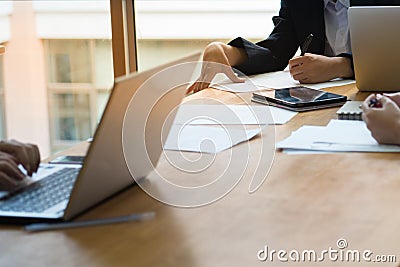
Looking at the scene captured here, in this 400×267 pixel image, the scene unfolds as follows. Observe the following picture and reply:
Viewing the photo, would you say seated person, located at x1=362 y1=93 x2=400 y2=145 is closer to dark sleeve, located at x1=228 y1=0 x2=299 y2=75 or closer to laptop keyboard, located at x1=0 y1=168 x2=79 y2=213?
laptop keyboard, located at x1=0 y1=168 x2=79 y2=213

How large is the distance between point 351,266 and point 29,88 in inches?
153

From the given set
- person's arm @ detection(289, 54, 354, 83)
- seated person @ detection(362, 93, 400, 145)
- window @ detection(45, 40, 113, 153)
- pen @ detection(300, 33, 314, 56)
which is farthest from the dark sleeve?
window @ detection(45, 40, 113, 153)

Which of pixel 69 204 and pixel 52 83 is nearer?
pixel 69 204

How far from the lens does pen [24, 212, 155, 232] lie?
981 millimetres

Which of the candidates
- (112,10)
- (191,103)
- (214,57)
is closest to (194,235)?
(191,103)

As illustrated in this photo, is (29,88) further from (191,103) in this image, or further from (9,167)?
(9,167)

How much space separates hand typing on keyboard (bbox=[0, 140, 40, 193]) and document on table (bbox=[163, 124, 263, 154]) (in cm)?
30

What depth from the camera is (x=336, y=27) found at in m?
2.41

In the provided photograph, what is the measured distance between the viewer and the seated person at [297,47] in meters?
2.14

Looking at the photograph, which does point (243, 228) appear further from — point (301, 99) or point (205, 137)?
point (301, 99)

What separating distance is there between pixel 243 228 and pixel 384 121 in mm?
552

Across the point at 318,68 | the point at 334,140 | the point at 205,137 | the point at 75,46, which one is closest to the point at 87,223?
the point at 205,137

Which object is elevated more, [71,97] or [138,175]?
[138,175]

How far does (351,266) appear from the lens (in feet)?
2.83
